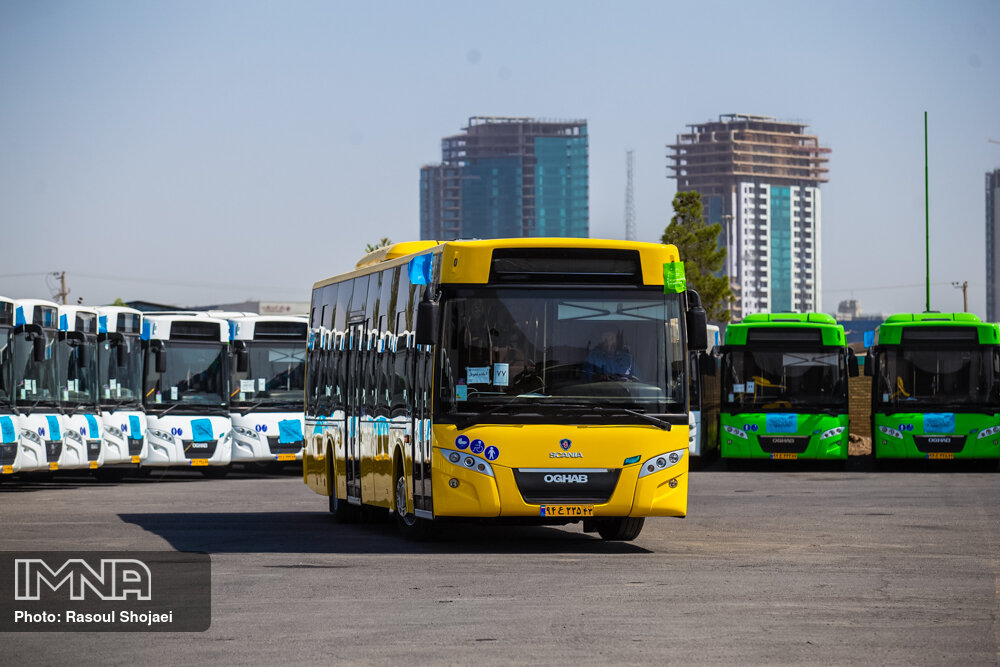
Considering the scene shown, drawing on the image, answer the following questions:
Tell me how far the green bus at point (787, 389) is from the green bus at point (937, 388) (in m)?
0.82

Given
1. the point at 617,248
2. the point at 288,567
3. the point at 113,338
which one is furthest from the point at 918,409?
the point at 288,567

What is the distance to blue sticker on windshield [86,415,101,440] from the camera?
3106 centimetres

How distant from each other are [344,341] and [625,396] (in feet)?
19.1

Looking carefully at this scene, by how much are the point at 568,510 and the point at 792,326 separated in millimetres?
21421

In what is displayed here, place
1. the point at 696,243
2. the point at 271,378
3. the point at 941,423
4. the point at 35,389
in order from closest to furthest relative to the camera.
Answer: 1. the point at 35,389
2. the point at 271,378
3. the point at 941,423
4. the point at 696,243

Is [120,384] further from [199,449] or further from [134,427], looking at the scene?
[199,449]

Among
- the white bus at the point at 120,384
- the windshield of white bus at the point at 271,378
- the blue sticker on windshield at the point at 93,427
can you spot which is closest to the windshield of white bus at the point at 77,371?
the blue sticker on windshield at the point at 93,427

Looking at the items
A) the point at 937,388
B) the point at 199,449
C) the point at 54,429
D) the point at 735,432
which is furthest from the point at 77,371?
the point at 937,388

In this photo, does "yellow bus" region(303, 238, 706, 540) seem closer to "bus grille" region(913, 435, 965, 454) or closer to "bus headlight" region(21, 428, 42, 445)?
"bus headlight" region(21, 428, 42, 445)

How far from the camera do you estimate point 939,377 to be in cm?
3606

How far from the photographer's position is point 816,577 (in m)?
14.5

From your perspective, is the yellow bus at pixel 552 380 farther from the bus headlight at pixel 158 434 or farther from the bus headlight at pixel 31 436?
the bus headlight at pixel 158 434

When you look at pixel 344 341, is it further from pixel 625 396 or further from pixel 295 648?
pixel 295 648

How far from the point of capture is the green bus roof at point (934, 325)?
36062mm
